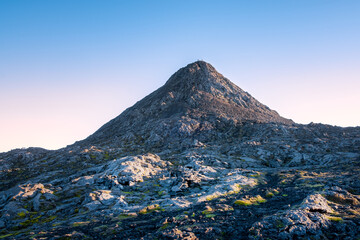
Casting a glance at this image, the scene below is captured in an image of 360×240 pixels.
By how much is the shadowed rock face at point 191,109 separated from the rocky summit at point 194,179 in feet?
3.22

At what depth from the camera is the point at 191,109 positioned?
142750 millimetres

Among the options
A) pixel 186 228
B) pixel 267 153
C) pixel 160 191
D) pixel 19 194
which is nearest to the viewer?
pixel 186 228

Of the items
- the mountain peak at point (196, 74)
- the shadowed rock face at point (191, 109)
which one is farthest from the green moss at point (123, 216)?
the mountain peak at point (196, 74)

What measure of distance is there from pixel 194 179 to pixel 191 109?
3368 inches

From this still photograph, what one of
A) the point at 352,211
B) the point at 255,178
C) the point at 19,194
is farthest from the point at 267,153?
the point at 19,194

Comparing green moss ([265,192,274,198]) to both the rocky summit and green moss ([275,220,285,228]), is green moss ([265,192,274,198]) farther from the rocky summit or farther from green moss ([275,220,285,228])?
green moss ([275,220,285,228])

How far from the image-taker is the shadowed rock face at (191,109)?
12918 cm

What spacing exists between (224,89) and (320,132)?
244ft

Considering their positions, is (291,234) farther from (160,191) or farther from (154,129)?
(154,129)

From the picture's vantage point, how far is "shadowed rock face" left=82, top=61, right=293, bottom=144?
12918 centimetres

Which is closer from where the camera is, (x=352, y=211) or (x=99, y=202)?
(x=352, y=211)

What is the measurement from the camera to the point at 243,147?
99375 millimetres

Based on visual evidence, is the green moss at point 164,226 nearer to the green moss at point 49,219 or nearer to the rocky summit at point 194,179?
the rocky summit at point 194,179

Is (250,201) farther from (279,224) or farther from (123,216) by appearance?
(123,216)
